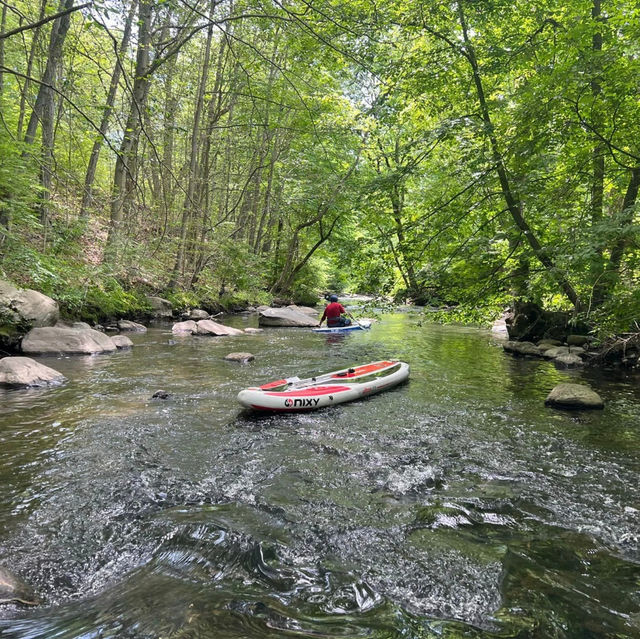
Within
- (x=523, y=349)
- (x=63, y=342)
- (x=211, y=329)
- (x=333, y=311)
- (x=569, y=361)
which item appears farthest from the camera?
(x=333, y=311)

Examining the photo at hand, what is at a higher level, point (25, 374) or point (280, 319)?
point (280, 319)

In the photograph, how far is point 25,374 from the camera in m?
6.17

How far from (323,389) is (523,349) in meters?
6.78

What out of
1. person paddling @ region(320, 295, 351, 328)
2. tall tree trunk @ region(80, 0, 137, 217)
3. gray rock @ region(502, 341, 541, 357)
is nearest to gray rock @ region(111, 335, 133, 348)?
tall tree trunk @ region(80, 0, 137, 217)

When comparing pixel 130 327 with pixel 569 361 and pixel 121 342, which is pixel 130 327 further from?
pixel 569 361

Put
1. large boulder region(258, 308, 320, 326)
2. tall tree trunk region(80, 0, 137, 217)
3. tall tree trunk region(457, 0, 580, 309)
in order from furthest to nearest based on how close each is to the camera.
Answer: large boulder region(258, 308, 320, 326)
tall tree trunk region(457, 0, 580, 309)
tall tree trunk region(80, 0, 137, 217)

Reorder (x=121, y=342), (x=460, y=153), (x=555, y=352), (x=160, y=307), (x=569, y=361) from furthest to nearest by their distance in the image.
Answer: (x=160, y=307) → (x=555, y=352) → (x=121, y=342) → (x=569, y=361) → (x=460, y=153)

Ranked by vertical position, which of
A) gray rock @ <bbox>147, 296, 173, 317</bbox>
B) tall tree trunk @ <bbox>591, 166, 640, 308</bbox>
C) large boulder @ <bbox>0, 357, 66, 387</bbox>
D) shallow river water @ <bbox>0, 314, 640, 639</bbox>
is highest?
tall tree trunk @ <bbox>591, 166, 640, 308</bbox>

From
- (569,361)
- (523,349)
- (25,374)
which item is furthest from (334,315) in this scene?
(25,374)

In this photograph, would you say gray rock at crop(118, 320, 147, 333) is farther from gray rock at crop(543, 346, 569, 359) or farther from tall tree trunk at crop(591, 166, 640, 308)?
tall tree trunk at crop(591, 166, 640, 308)

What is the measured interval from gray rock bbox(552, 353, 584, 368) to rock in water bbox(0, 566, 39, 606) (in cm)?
969

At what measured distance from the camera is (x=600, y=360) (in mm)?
8844

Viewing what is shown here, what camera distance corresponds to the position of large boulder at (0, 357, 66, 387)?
19.9 feet

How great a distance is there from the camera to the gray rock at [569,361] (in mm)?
9008
